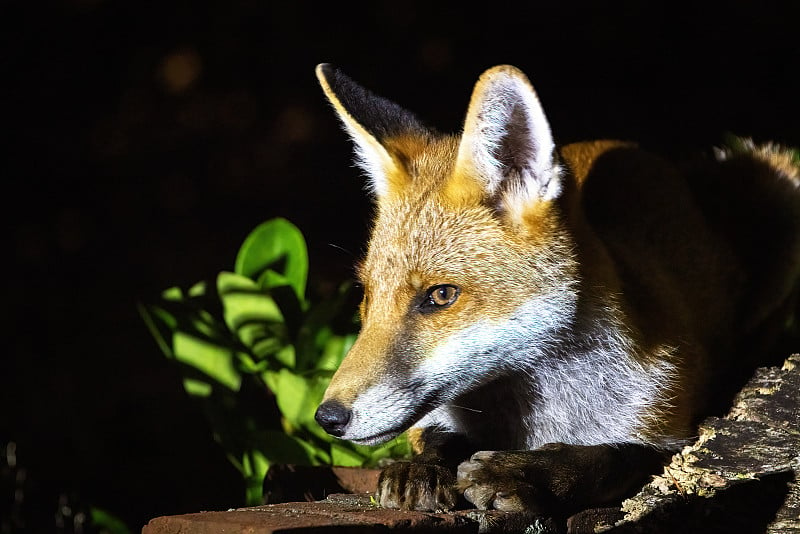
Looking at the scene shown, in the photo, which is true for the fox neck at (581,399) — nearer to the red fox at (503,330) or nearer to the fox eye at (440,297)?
the red fox at (503,330)

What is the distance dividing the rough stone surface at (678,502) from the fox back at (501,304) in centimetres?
18

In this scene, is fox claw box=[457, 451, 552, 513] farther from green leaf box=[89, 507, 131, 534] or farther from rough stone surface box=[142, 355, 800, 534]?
green leaf box=[89, 507, 131, 534]

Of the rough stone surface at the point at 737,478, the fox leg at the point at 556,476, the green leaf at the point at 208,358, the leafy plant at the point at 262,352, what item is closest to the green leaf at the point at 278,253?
the leafy plant at the point at 262,352

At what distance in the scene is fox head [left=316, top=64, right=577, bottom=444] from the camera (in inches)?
103

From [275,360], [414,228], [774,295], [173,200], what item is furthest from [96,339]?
[774,295]

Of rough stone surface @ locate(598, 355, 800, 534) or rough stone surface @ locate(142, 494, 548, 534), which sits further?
rough stone surface @ locate(598, 355, 800, 534)

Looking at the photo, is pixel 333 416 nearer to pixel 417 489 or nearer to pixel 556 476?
pixel 417 489

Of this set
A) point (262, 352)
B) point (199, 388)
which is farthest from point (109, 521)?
point (262, 352)

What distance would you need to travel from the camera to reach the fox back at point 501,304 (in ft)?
8.84

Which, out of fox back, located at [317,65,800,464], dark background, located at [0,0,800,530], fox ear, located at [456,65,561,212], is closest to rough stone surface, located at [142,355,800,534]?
fox back, located at [317,65,800,464]

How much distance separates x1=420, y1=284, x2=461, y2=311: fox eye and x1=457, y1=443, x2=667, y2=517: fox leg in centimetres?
48

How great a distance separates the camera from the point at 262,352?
160 inches

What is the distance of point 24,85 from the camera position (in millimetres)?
5711

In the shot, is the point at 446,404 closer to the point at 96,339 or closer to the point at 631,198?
the point at 631,198
